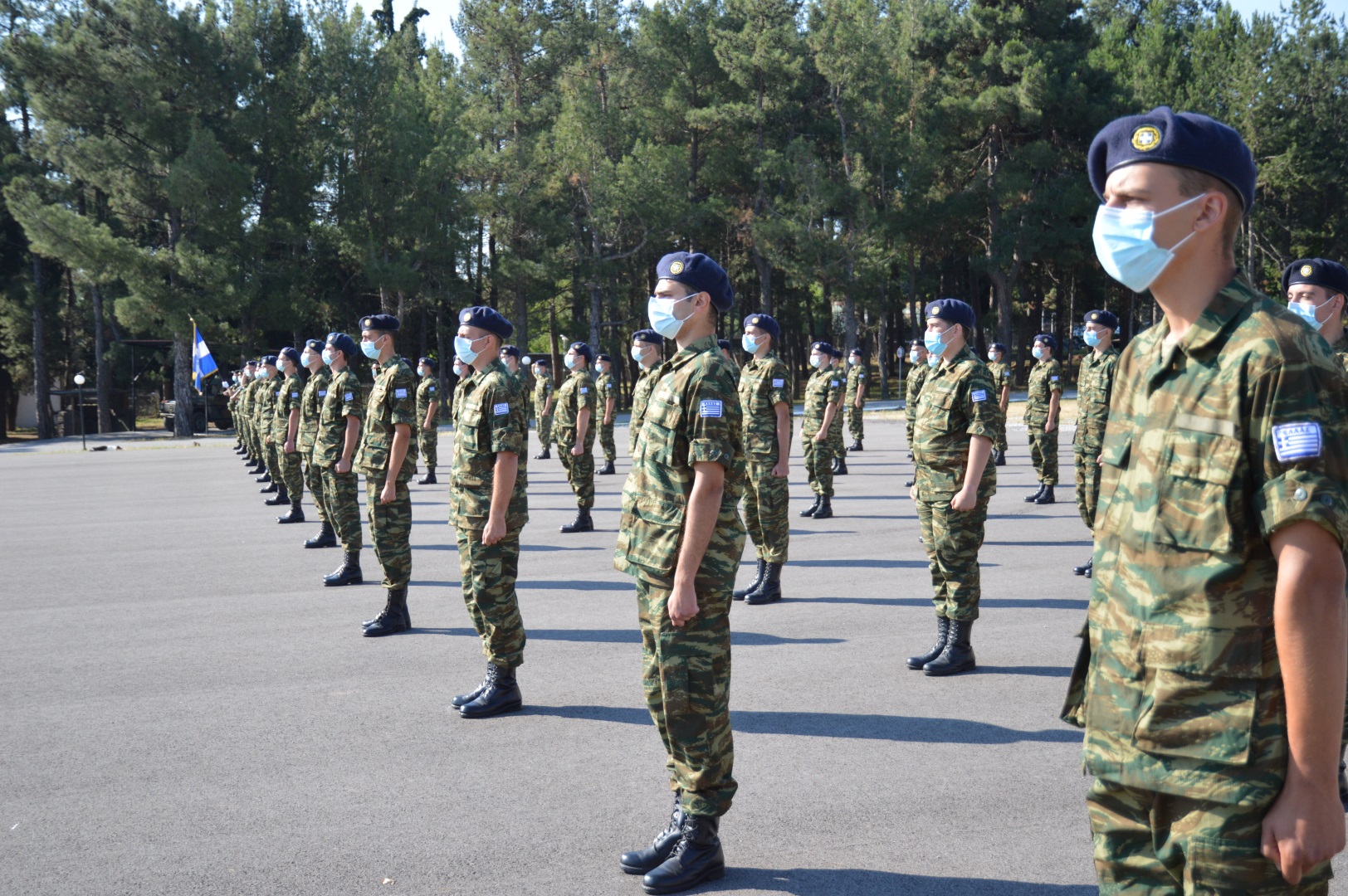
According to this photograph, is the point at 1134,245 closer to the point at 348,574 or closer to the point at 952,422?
the point at 952,422

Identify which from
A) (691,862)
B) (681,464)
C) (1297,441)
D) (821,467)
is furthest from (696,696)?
(821,467)

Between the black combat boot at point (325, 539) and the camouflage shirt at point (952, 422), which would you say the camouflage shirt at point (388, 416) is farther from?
the black combat boot at point (325, 539)

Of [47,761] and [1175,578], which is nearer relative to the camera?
[1175,578]

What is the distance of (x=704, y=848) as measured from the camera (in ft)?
12.0

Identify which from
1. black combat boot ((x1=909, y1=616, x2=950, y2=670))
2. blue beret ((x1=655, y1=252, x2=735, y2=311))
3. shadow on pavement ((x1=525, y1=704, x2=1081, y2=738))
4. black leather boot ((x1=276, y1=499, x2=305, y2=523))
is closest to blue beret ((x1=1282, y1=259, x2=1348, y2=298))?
shadow on pavement ((x1=525, y1=704, x2=1081, y2=738))

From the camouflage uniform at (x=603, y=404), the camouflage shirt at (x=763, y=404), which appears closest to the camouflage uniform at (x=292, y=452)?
the camouflage uniform at (x=603, y=404)

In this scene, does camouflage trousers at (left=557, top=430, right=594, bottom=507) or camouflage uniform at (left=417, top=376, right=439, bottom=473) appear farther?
camouflage uniform at (left=417, top=376, right=439, bottom=473)

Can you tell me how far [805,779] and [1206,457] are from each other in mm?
2987

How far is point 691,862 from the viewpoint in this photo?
3627mm

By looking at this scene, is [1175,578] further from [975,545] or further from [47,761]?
[47,761]

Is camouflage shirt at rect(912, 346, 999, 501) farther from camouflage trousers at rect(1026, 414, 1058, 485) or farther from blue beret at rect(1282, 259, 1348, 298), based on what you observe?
camouflage trousers at rect(1026, 414, 1058, 485)

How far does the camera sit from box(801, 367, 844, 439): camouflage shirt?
44.1 feet

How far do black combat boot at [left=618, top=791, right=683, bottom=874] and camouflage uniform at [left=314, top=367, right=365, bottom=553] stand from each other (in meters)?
5.66

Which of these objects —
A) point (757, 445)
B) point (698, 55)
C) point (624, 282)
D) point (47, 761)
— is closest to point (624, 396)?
point (624, 282)
